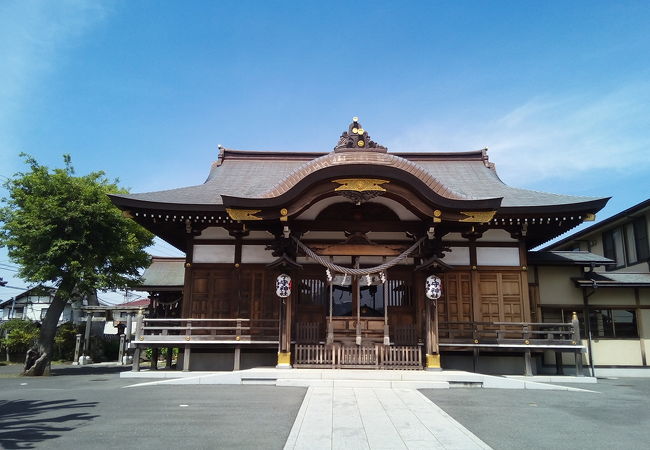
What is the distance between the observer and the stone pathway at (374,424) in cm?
572

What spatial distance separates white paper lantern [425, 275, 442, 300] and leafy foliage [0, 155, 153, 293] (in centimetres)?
1202

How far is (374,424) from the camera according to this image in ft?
22.1

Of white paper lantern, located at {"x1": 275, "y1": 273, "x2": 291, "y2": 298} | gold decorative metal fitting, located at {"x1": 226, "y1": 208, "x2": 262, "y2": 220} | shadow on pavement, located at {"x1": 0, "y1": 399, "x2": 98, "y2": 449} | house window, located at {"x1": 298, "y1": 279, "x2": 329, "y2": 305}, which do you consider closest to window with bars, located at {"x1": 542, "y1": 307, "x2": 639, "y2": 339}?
house window, located at {"x1": 298, "y1": 279, "x2": 329, "y2": 305}

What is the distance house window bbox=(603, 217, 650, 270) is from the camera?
2092 centimetres

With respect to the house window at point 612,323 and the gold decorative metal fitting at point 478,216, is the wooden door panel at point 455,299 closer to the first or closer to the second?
the gold decorative metal fitting at point 478,216

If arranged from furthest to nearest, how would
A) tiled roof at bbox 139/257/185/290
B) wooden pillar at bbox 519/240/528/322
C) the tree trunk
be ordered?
tiled roof at bbox 139/257/185/290 → the tree trunk → wooden pillar at bbox 519/240/528/322

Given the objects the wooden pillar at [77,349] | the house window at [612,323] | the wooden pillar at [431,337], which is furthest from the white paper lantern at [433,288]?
the wooden pillar at [77,349]

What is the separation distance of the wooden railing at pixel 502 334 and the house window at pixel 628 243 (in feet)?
34.8

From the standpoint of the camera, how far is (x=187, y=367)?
13.7m

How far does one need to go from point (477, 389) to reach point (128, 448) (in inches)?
312

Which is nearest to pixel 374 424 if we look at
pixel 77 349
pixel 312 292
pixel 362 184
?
pixel 362 184

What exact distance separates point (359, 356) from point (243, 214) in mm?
5030

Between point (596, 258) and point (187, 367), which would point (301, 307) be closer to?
point (187, 367)

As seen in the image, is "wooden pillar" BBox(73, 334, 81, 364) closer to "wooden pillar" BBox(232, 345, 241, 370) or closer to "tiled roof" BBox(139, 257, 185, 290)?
"tiled roof" BBox(139, 257, 185, 290)
